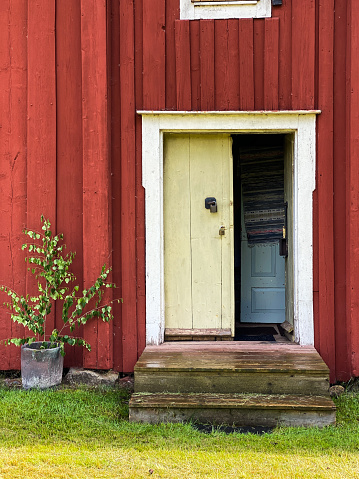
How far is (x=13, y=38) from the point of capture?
16.1ft

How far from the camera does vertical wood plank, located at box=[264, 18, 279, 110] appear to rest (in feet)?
15.6

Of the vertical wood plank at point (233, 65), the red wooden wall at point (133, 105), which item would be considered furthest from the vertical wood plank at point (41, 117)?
the vertical wood plank at point (233, 65)

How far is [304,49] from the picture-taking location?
4.76 metres

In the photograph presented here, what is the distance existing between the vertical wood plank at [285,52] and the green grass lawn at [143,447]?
9.16 feet

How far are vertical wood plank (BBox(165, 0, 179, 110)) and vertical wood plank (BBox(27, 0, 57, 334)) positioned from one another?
109cm

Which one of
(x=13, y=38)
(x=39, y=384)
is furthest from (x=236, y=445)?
(x=13, y=38)

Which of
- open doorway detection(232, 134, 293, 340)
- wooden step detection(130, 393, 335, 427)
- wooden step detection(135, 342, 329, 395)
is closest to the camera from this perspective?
wooden step detection(130, 393, 335, 427)

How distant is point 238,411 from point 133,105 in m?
2.88

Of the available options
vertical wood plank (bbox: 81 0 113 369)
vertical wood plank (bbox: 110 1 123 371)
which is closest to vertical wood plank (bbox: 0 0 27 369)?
vertical wood plank (bbox: 81 0 113 369)

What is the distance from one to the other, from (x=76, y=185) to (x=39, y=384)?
6.10 feet

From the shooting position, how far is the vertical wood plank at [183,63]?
480 centimetres

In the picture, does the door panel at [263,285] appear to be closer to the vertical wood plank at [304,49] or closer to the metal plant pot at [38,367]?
the vertical wood plank at [304,49]

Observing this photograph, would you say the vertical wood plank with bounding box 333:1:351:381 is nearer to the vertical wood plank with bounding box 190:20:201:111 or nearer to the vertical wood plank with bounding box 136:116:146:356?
the vertical wood plank with bounding box 190:20:201:111

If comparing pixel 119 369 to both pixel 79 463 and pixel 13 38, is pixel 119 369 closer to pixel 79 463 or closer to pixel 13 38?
pixel 79 463
